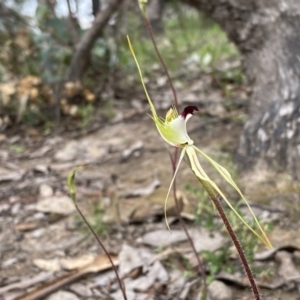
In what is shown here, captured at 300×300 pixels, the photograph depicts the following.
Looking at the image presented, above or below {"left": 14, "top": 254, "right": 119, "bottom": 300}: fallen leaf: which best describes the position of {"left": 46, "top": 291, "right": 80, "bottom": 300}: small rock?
below

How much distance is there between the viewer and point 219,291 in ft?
4.10

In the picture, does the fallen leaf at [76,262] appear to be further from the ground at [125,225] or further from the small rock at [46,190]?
the small rock at [46,190]

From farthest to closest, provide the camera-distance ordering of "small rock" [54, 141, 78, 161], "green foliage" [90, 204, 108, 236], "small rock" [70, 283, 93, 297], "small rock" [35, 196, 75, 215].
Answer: "small rock" [54, 141, 78, 161] < "small rock" [35, 196, 75, 215] < "green foliage" [90, 204, 108, 236] < "small rock" [70, 283, 93, 297]

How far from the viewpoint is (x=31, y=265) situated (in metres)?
1.54

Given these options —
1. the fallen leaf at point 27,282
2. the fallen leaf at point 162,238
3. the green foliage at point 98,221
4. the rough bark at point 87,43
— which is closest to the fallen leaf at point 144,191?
the green foliage at point 98,221

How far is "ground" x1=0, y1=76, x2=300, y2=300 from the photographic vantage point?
133 centimetres

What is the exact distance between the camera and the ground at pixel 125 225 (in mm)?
1331

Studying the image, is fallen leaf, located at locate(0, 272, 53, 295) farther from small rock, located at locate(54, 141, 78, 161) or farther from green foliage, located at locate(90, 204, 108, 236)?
small rock, located at locate(54, 141, 78, 161)

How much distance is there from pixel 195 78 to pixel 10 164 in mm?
2111

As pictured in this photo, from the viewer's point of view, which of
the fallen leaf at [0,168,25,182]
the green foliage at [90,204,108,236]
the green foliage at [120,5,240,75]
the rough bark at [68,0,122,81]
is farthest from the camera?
the green foliage at [120,5,240,75]

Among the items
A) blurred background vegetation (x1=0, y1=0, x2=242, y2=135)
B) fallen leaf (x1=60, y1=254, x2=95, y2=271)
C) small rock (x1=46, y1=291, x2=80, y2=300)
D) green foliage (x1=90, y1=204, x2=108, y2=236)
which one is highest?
blurred background vegetation (x1=0, y1=0, x2=242, y2=135)

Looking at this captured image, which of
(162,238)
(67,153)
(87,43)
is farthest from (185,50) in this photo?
(162,238)

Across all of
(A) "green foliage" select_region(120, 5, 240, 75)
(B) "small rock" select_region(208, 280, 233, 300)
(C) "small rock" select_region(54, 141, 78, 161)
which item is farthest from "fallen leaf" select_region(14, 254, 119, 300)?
(A) "green foliage" select_region(120, 5, 240, 75)

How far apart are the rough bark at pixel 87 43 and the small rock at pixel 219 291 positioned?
7.87ft
